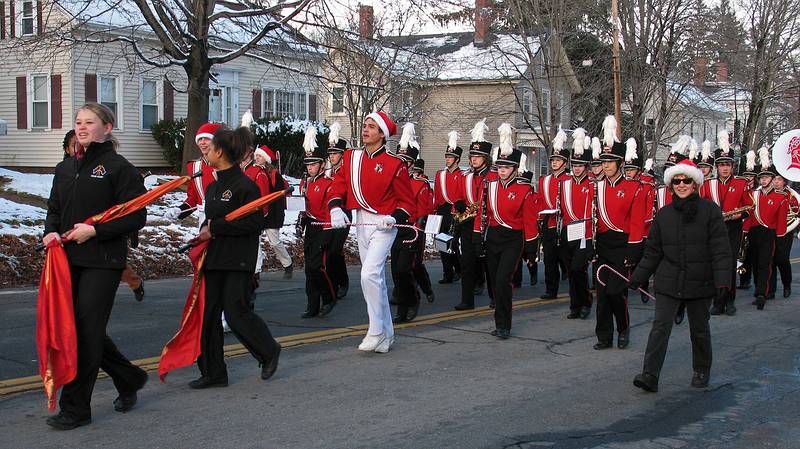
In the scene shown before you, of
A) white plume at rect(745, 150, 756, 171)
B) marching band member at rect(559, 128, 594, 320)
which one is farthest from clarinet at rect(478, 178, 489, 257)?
white plume at rect(745, 150, 756, 171)

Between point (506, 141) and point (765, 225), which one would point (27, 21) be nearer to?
point (506, 141)

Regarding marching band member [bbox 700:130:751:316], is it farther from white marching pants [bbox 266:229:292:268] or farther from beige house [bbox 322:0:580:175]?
beige house [bbox 322:0:580:175]

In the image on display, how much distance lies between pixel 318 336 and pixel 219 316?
259 centimetres

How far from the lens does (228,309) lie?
271 inches

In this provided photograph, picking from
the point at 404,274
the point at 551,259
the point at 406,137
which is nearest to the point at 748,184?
the point at 551,259

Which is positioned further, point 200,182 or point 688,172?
point 200,182

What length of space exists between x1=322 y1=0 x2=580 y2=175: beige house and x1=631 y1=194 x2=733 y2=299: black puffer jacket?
15054 mm

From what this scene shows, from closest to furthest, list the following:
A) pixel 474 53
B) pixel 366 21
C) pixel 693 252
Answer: pixel 693 252 < pixel 366 21 < pixel 474 53

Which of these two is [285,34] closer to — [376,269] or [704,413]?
[376,269]

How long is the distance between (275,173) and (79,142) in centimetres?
482

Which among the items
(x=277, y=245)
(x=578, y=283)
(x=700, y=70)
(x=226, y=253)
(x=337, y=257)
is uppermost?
(x=700, y=70)

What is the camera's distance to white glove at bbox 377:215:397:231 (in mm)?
8219

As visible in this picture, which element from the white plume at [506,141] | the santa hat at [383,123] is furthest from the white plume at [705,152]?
the santa hat at [383,123]

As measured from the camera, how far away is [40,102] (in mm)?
30656
